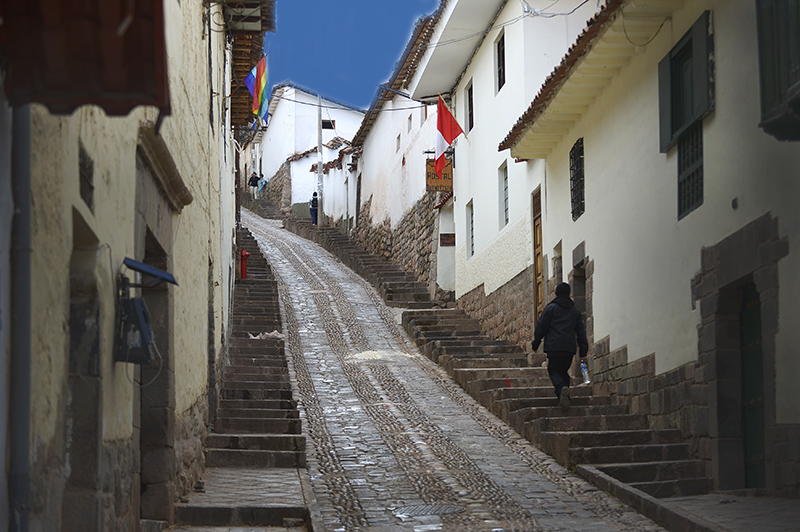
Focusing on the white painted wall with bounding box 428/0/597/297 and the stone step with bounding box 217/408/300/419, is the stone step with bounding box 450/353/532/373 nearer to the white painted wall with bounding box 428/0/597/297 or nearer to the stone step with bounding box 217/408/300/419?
the white painted wall with bounding box 428/0/597/297

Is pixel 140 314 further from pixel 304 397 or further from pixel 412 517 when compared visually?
pixel 304 397

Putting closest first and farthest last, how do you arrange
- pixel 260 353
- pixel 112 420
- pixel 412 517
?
pixel 112 420 → pixel 412 517 → pixel 260 353

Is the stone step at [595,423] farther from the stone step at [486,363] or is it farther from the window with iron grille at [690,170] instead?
the stone step at [486,363]

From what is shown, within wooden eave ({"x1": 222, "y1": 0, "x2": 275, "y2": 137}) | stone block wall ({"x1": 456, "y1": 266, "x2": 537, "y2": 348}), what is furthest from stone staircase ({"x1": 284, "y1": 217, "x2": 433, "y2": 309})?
wooden eave ({"x1": 222, "y1": 0, "x2": 275, "y2": 137})

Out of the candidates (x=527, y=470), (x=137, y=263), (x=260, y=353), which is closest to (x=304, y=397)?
(x=260, y=353)

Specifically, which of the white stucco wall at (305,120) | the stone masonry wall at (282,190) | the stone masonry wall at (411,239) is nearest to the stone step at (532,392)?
the stone masonry wall at (411,239)

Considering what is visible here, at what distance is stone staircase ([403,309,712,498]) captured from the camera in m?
9.53

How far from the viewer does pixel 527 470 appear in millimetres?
10141

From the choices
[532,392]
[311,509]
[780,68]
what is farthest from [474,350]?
[780,68]

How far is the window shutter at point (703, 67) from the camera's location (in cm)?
972

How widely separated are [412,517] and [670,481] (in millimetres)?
2597

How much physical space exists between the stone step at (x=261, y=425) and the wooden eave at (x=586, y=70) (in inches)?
217

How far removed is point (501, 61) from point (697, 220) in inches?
406

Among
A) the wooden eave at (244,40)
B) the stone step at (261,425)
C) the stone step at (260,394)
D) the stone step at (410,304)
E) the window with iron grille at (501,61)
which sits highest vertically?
Result: the window with iron grille at (501,61)
